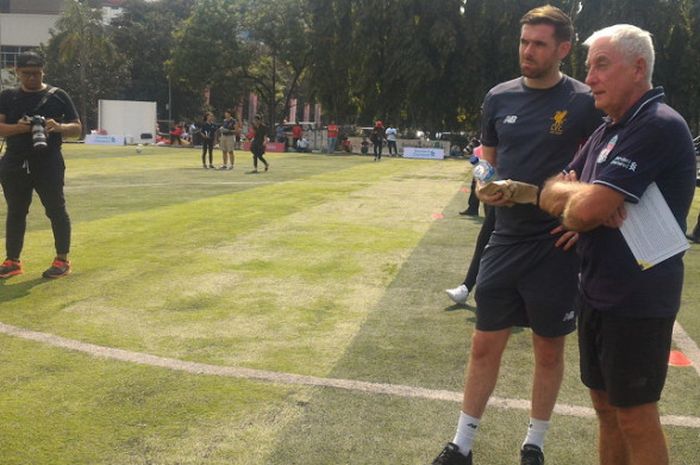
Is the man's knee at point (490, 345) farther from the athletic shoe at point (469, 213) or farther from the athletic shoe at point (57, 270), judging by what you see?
the athletic shoe at point (469, 213)

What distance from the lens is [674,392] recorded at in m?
4.50

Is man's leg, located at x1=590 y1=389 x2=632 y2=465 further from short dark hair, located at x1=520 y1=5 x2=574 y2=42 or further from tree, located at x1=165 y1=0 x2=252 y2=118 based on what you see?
tree, located at x1=165 y1=0 x2=252 y2=118

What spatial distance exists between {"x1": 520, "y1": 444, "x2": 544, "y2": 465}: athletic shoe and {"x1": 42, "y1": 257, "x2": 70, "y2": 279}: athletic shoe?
17.3 ft

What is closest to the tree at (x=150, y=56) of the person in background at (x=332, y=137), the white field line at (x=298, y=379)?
the person in background at (x=332, y=137)

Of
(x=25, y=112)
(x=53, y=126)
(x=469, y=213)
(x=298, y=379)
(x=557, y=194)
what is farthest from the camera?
(x=469, y=213)

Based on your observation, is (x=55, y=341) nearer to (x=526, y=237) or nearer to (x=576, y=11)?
(x=526, y=237)

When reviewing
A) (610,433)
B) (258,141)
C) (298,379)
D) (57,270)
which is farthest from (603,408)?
(258,141)

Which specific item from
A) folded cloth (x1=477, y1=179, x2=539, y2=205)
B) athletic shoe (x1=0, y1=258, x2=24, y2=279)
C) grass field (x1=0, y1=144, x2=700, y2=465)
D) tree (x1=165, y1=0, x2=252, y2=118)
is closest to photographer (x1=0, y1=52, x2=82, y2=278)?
athletic shoe (x1=0, y1=258, x2=24, y2=279)

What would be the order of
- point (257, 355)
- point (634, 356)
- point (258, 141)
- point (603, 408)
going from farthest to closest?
point (258, 141), point (257, 355), point (603, 408), point (634, 356)

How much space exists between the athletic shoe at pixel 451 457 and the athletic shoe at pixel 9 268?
5.36 m

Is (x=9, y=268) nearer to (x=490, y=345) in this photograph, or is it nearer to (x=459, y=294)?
(x=459, y=294)

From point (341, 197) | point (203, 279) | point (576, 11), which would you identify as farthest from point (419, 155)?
point (203, 279)

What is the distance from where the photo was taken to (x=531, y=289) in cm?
342

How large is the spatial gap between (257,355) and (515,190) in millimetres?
2604
